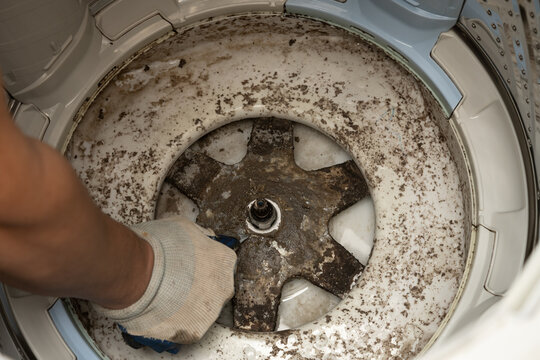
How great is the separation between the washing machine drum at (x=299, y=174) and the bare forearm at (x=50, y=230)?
336mm

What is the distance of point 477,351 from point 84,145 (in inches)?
39.9

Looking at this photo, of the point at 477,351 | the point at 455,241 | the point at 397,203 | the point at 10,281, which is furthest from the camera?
the point at 397,203

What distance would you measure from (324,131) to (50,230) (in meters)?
0.87

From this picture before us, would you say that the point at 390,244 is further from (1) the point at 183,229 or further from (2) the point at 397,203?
(1) the point at 183,229

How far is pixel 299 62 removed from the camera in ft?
4.67

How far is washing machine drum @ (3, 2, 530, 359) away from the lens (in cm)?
114

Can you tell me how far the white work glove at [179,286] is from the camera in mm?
1031

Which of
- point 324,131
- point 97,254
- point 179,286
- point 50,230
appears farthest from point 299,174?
point 50,230

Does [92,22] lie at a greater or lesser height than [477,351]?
lesser

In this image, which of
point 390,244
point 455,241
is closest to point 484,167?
point 455,241

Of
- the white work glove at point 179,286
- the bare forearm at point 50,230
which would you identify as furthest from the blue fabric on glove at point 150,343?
the bare forearm at point 50,230

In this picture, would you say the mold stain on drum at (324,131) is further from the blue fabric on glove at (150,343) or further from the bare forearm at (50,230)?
the bare forearm at (50,230)

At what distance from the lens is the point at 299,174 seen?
4.72ft

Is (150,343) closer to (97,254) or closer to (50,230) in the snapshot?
(97,254)
